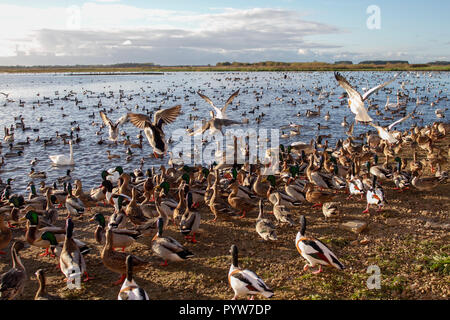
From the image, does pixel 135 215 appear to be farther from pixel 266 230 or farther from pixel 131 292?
pixel 131 292

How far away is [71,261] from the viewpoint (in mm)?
6984

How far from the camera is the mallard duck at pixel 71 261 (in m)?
6.87

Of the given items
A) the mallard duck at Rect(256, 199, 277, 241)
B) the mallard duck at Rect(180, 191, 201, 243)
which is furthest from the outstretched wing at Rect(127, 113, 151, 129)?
the mallard duck at Rect(256, 199, 277, 241)

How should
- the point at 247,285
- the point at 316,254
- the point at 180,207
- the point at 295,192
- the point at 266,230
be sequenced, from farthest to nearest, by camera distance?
the point at 295,192, the point at 180,207, the point at 266,230, the point at 316,254, the point at 247,285

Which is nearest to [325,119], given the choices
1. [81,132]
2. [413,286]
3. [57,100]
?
[81,132]

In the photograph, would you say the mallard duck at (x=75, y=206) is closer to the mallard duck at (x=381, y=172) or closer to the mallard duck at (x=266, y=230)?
the mallard duck at (x=266, y=230)

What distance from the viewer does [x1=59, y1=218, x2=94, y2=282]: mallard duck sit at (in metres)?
6.87

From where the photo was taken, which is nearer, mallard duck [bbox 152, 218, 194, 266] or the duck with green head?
mallard duck [bbox 152, 218, 194, 266]

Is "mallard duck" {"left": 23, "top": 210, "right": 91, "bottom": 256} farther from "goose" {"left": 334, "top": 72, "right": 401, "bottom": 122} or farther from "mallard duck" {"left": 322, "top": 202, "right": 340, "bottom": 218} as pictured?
"goose" {"left": 334, "top": 72, "right": 401, "bottom": 122}

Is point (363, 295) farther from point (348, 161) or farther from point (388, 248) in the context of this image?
point (348, 161)

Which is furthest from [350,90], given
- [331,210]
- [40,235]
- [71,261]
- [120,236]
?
[40,235]

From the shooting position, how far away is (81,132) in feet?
94.2

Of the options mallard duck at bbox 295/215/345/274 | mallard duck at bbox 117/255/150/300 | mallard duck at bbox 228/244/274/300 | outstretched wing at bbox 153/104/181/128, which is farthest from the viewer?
outstretched wing at bbox 153/104/181/128

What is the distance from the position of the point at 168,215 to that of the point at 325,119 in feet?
83.7
